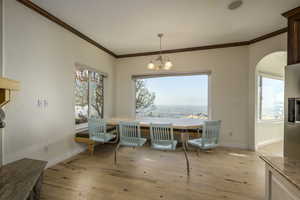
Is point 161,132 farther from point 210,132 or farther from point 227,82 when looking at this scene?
point 227,82

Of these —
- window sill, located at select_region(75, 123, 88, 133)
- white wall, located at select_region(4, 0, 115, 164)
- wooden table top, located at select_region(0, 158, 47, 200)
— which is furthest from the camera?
window sill, located at select_region(75, 123, 88, 133)

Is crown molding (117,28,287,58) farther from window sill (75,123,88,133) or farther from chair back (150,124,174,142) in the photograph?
chair back (150,124,174,142)

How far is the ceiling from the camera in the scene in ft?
7.52

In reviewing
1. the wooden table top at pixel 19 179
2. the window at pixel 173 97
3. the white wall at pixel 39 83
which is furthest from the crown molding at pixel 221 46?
the wooden table top at pixel 19 179

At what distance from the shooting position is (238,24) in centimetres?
286

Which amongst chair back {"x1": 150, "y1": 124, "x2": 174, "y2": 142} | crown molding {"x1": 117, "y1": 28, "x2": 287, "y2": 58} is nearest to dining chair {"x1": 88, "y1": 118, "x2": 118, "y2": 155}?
chair back {"x1": 150, "y1": 124, "x2": 174, "y2": 142}

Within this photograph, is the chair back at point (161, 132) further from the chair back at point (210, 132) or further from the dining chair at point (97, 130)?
the dining chair at point (97, 130)

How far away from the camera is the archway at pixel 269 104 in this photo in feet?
12.3

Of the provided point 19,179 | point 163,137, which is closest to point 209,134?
point 163,137

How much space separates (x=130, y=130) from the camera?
8.89ft

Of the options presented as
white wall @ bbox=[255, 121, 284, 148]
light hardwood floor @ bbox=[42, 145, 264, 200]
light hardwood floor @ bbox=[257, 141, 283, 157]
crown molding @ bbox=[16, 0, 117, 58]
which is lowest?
light hardwood floor @ bbox=[42, 145, 264, 200]

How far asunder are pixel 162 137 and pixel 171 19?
6.96 ft

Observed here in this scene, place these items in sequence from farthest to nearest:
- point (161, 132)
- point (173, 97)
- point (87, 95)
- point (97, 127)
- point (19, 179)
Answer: point (173, 97) < point (87, 95) < point (97, 127) < point (161, 132) < point (19, 179)

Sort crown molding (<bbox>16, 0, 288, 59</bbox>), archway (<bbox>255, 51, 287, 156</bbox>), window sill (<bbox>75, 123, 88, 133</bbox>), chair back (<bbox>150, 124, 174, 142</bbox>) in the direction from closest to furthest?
crown molding (<bbox>16, 0, 288, 59</bbox>), chair back (<bbox>150, 124, 174, 142</bbox>), window sill (<bbox>75, 123, 88, 133</bbox>), archway (<bbox>255, 51, 287, 156</bbox>)
